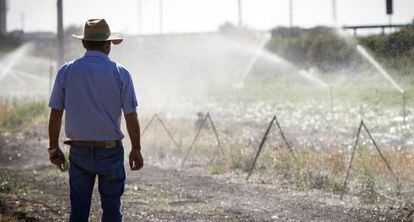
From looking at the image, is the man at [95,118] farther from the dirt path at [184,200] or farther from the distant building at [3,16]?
the distant building at [3,16]

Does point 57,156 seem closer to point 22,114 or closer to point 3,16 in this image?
point 22,114

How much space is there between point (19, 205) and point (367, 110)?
38.6ft

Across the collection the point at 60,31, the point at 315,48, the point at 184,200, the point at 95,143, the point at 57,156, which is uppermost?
the point at 60,31

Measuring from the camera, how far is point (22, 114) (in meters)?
17.0

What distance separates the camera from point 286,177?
8.81 meters

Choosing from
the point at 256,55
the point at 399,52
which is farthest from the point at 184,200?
the point at 256,55

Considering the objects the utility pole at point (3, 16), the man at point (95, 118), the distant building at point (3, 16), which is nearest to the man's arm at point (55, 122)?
the man at point (95, 118)

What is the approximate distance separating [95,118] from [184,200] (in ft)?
11.0

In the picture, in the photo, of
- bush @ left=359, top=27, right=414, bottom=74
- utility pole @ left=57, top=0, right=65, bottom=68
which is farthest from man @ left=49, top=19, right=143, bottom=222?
utility pole @ left=57, top=0, right=65, bottom=68

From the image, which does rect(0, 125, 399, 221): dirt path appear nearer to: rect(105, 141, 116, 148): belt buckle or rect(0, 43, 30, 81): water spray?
rect(105, 141, 116, 148): belt buckle

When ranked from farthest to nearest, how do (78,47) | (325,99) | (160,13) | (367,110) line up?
(160,13) < (78,47) < (325,99) < (367,110)

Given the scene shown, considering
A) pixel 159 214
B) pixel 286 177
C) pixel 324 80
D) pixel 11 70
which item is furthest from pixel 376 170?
pixel 11 70

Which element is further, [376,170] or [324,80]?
[324,80]

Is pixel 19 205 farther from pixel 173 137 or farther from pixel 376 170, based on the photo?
pixel 173 137
